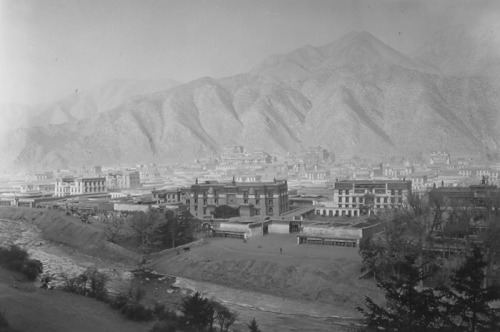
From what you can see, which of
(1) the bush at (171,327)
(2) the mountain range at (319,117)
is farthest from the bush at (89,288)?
(2) the mountain range at (319,117)

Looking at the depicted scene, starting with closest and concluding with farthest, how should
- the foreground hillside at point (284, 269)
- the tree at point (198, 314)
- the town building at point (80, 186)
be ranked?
the tree at point (198, 314), the foreground hillside at point (284, 269), the town building at point (80, 186)

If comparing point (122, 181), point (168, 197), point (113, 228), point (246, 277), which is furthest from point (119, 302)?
point (122, 181)

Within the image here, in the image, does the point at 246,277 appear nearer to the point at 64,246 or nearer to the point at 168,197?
the point at 64,246

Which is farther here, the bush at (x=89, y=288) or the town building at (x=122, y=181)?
the town building at (x=122, y=181)

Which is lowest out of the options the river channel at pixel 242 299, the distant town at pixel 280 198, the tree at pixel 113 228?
the river channel at pixel 242 299

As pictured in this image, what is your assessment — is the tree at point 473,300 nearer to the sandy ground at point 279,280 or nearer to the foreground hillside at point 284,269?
the sandy ground at point 279,280

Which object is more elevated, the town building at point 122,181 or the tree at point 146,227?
the town building at point 122,181

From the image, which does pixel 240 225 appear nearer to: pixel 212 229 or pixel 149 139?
pixel 212 229
